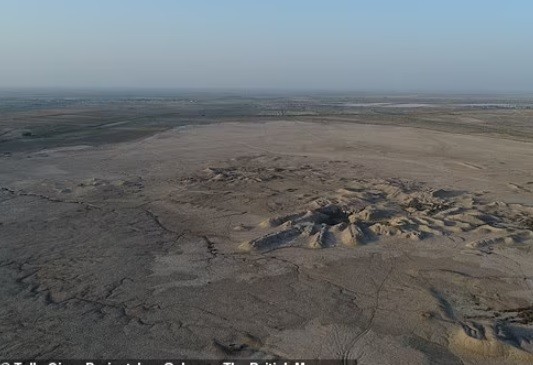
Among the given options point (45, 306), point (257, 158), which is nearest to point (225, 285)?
point (45, 306)

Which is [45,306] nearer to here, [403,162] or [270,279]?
[270,279]

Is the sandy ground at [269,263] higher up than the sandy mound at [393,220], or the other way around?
the sandy mound at [393,220]

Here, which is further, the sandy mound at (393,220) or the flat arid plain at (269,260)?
the sandy mound at (393,220)

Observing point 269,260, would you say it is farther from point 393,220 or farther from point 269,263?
point 393,220

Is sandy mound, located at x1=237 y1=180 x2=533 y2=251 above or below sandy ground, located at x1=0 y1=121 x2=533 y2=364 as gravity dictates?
above

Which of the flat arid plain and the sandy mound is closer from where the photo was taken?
the flat arid plain
